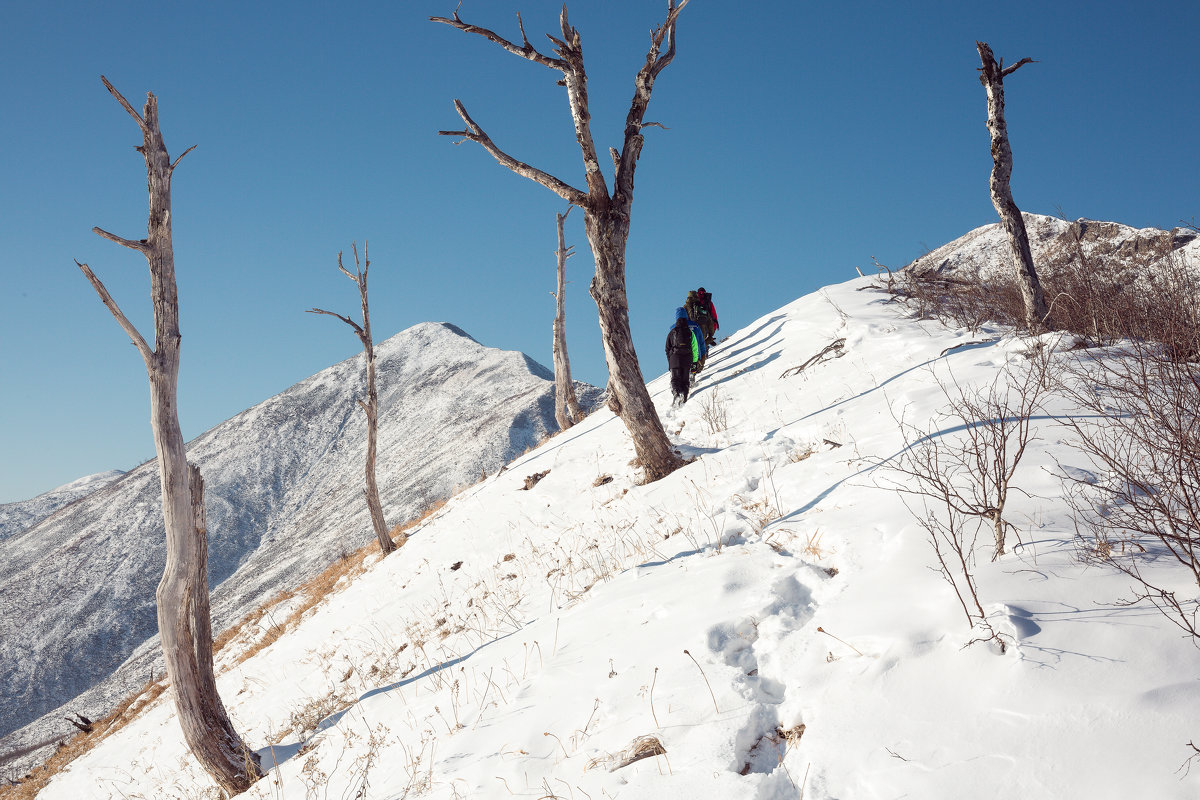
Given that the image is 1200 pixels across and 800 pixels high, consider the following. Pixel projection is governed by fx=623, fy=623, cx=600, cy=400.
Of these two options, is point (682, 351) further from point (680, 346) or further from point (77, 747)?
point (77, 747)

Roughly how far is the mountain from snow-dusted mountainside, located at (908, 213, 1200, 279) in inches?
256

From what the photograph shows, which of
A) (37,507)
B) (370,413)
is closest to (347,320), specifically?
(370,413)

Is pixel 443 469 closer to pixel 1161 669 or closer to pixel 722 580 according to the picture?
pixel 722 580

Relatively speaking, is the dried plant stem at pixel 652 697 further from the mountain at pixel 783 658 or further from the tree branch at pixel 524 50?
the tree branch at pixel 524 50

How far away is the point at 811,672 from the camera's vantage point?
280cm

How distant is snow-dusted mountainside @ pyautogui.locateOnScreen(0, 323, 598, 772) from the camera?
95.6ft

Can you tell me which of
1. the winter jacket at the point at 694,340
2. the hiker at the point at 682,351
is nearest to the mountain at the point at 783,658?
the hiker at the point at 682,351

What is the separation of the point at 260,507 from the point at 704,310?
35.5 meters

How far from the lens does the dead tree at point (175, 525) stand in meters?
5.61

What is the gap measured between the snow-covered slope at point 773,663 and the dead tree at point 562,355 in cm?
1106

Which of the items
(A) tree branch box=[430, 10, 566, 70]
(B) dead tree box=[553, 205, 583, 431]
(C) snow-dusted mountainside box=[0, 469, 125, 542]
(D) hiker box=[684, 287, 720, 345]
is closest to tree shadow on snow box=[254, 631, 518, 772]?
(A) tree branch box=[430, 10, 566, 70]

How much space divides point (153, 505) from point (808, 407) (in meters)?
44.1

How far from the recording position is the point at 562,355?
19.7 metres

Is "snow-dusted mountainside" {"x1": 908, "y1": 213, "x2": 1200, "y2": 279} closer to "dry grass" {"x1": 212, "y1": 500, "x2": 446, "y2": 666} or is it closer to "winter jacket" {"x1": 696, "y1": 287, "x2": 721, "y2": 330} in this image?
"winter jacket" {"x1": 696, "y1": 287, "x2": 721, "y2": 330}
